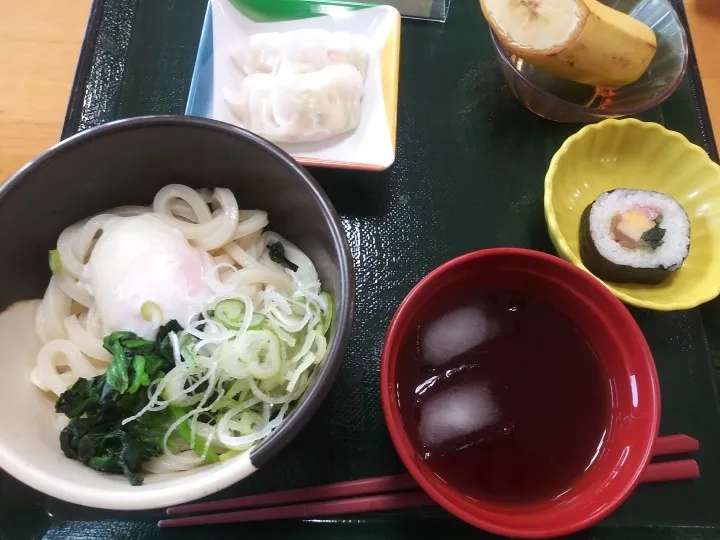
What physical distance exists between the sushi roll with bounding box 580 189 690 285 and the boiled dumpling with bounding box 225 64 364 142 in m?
0.57

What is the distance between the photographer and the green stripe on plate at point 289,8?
4.63 feet

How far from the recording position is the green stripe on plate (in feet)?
4.63

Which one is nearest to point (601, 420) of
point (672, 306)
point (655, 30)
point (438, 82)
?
point (672, 306)

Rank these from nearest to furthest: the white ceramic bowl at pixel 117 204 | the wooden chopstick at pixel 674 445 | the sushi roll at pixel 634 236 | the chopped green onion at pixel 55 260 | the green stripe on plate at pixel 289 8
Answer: the white ceramic bowl at pixel 117 204 < the chopped green onion at pixel 55 260 < the wooden chopstick at pixel 674 445 < the sushi roll at pixel 634 236 < the green stripe on plate at pixel 289 8

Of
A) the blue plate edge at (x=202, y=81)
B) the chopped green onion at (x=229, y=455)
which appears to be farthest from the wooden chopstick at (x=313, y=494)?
the blue plate edge at (x=202, y=81)

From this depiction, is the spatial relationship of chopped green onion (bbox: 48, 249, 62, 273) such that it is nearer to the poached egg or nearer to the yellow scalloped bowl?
the poached egg

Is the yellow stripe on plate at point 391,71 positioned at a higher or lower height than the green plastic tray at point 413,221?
higher

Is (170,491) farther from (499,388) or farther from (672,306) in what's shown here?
(672,306)

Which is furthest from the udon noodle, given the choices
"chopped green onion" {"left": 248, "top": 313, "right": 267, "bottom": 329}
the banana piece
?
the banana piece

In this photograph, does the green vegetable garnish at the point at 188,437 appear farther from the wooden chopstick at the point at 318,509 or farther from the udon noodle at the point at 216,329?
the wooden chopstick at the point at 318,509

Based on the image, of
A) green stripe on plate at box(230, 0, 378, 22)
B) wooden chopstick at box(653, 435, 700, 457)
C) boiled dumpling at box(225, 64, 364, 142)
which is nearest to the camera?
wooden chopstick at box(653, 435, 700, 457)

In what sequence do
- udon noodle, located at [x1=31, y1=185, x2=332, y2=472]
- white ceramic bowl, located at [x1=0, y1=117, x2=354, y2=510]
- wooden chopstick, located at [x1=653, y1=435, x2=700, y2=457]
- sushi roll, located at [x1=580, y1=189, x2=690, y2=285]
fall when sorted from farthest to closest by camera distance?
sushi roll, located at [x1=580, y1=189, x2=690, y2=285] → wooden chopstick, located at [x1=653, y1=435, x2=700, y2=457] → udon noodle, located at [x1=31, y1=185, x2=332, y2=472] → white ceramic bowl, located at [x1=0, y1=117, x2=354, y2=510]

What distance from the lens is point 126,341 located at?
0.87 m

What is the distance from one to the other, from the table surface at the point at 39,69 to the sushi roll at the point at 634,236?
335mm
